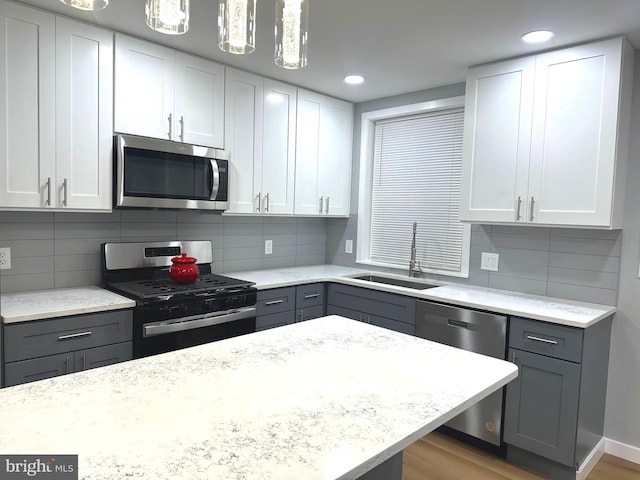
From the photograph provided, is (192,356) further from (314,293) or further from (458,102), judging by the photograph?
(458,102)

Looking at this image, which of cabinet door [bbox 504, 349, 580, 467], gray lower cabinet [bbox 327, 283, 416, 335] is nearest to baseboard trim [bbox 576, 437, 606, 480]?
cabinet door [bbox 504, 349, 580, 467]

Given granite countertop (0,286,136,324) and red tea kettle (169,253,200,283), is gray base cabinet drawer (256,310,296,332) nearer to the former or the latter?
red tea kettle (169,253,200,283)

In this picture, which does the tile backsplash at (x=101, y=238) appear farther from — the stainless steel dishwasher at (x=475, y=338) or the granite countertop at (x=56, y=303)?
the stainless steel dishwasher at (x=475, y=338)

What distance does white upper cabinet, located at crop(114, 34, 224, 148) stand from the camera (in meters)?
2.59

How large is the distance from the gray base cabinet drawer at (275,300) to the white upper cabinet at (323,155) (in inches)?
29.4

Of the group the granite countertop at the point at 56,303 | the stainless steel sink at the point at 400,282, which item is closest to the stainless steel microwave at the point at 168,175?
the granite countertop at the point at 56,303

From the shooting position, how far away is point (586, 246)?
108 inches

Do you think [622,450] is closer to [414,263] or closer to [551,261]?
[551,261]

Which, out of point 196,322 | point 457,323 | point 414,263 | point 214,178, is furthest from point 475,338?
point 214,178

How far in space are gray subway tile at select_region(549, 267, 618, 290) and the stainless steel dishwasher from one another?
1.94 ft

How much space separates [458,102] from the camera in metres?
3.33

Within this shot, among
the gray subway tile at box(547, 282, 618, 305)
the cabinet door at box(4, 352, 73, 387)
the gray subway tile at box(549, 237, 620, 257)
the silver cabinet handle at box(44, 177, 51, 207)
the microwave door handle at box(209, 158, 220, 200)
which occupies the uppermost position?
the microwave door handle at box(209, 158, 220, 200)

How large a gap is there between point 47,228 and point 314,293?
1785 millimetres

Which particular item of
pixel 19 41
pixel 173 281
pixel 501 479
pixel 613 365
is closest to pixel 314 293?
pixel 173 281
